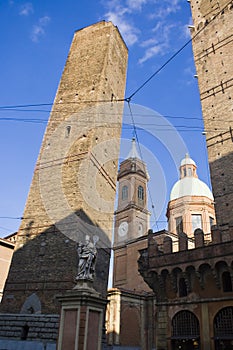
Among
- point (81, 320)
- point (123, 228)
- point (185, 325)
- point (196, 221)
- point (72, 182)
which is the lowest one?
point (81, 320)

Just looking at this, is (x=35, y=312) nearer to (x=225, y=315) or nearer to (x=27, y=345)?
(x=27, y=345)

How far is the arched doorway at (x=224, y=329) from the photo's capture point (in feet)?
35.0

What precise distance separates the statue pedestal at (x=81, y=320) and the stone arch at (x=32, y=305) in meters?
5.76

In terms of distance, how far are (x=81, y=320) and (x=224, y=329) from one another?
600 cm

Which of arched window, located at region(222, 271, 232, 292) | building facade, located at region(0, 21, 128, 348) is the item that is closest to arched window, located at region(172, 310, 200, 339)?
arched window, located at region(222, 271, 232, 292)

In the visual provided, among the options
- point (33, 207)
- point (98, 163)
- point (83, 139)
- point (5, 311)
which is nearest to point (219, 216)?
point (98, 163)

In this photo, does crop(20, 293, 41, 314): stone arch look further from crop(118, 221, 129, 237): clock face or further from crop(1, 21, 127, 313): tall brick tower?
crop(118, 221, 129, 237): clock face

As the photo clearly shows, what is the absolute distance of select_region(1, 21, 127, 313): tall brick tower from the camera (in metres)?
13.4

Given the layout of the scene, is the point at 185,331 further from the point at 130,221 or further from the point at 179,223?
the point at 130,221

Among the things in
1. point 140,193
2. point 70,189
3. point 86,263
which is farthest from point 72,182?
point 140,193

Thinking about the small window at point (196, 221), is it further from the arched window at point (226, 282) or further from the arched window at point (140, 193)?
the arched window at point (226, 282)

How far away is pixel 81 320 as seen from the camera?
7.16 meters

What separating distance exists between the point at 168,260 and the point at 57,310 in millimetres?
4500

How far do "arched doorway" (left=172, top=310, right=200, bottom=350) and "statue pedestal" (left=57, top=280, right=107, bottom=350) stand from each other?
526 cm
